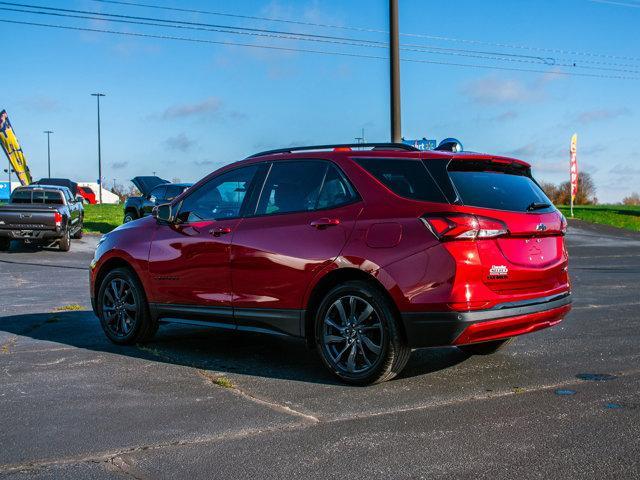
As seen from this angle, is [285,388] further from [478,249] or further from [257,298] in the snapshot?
[478,249]

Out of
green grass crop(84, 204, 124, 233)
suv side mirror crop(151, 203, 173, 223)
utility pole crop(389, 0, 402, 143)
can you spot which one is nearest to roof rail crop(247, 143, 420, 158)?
suv side mirror crop(151, 203, 173, 223)

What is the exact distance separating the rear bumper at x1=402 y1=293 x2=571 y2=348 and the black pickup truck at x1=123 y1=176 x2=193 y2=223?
18601mm

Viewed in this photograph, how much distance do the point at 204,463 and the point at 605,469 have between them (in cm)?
204

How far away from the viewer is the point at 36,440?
14.7 feet

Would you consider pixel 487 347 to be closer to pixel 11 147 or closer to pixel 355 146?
pixel 355 146

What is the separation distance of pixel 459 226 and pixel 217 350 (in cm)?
303

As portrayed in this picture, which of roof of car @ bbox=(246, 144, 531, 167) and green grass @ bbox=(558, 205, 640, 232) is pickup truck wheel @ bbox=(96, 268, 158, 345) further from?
green grass @ bbox=(558, 205, 640, 232)

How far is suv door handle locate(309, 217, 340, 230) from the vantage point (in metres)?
5.93

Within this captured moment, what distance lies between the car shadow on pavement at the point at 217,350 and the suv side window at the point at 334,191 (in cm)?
140

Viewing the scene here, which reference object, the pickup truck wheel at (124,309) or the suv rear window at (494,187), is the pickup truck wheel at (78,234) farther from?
the suv rear window at (494,187)

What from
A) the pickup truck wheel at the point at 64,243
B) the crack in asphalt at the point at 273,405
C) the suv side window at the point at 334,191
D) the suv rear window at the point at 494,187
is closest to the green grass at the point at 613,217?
the pickup truck wheel at the point at 64,243

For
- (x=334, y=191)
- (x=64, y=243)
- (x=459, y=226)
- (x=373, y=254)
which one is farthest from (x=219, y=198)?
(x=64, y=243)

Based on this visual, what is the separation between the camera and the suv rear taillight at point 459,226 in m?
5.40

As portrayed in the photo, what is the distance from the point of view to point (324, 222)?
5996mm
